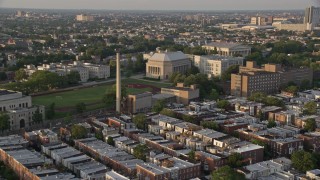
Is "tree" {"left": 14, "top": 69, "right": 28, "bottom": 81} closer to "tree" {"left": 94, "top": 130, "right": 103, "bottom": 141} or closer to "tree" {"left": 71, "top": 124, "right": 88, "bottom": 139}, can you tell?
"tree" {"left": 94, "top": 130, "right": 103, "bottom": 141}

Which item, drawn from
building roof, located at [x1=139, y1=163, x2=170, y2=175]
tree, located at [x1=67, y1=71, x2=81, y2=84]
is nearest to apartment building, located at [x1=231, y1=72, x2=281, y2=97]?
tree, located at [x1=67, y1=71, x2=81, y2=84]

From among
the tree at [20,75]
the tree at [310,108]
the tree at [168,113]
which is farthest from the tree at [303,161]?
the tree at [20,75]

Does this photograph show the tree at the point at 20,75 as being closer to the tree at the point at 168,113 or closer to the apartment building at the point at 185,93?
the apartment building at the point at 185,93

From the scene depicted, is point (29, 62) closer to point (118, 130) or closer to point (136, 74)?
point (136, 74)

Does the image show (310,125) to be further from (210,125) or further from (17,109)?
(17,109)

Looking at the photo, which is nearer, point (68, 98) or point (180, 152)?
point (180, 152)

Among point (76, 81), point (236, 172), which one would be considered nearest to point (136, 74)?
point (76, 81)

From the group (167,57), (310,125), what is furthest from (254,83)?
(167,57)
